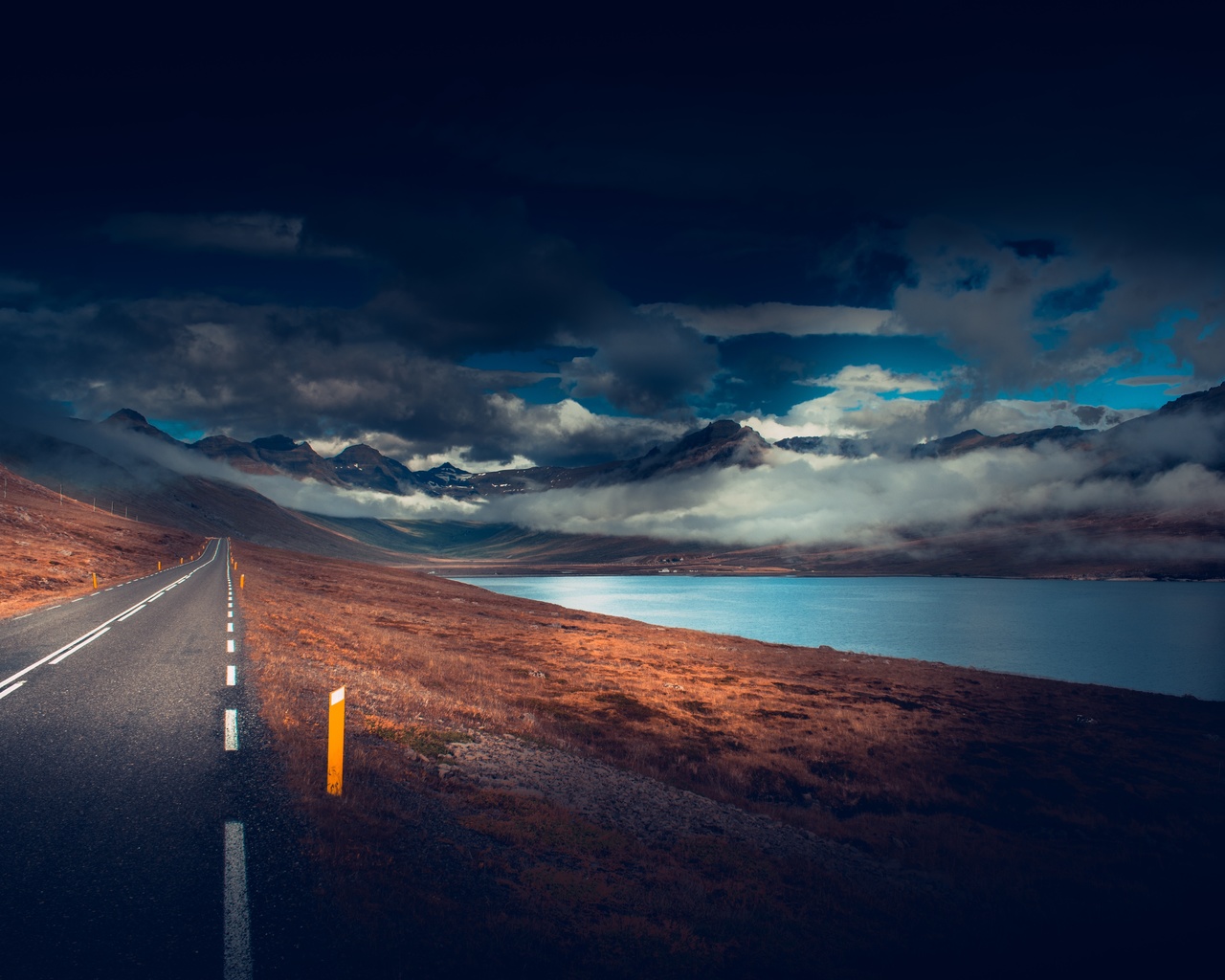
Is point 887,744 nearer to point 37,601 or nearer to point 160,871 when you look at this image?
point 160,871

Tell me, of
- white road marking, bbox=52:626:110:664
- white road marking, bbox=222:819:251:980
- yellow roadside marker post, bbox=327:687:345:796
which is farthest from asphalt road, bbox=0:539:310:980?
white road marking, bbox=52:626:110:664

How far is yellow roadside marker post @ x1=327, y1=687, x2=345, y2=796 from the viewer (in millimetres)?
9914

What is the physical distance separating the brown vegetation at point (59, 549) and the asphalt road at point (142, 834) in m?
30.1

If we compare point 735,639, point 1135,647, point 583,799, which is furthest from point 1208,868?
point 1135,647

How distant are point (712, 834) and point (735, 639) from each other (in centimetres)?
5450

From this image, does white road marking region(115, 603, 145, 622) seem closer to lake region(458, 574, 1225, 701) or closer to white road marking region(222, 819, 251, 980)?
white road marking region(222, 819, 251, 980)

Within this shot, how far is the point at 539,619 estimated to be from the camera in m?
72.0

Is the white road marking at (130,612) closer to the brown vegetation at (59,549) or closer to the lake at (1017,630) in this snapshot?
the brown vegetation at (59,549)

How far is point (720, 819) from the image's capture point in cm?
1473

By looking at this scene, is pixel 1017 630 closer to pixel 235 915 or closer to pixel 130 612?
pixel 130 612

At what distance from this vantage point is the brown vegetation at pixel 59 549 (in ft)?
168

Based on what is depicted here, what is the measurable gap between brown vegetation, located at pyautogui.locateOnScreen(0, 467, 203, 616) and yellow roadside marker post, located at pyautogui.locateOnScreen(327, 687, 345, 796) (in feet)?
124

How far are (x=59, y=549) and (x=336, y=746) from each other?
294 feet

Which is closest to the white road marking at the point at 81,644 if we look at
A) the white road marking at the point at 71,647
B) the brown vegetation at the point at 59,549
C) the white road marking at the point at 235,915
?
the white road marking at the point at 71,647
